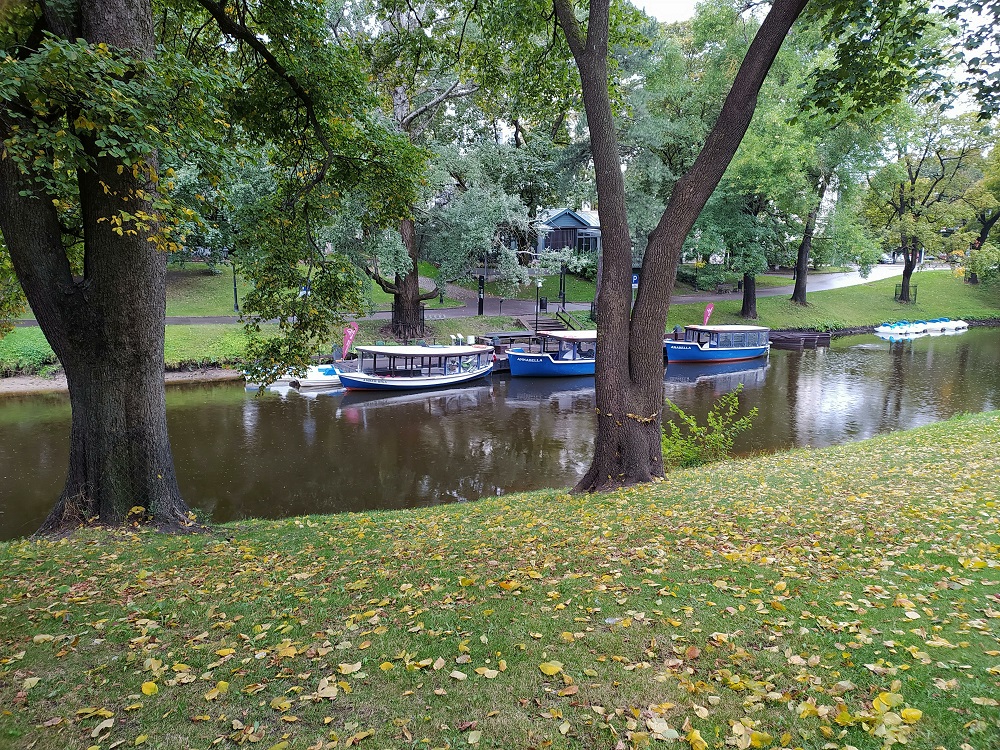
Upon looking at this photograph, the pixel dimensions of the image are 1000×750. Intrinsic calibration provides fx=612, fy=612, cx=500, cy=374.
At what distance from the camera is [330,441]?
17.4 meters

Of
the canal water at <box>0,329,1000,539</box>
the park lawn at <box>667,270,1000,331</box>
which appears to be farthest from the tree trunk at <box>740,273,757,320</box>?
the canal water at <box>0,329,1000,539</box>

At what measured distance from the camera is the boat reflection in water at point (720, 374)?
25.7m

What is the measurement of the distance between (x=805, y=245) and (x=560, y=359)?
21284mm

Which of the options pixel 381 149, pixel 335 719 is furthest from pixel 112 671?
pixel 381 149

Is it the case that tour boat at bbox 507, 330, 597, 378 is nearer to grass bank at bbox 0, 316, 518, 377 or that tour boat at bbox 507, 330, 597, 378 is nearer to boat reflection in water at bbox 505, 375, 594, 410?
boat reflection in water at bbox 505, 375, 594, 410

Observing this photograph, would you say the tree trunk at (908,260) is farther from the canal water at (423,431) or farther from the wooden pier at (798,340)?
the canal water at (423,431)

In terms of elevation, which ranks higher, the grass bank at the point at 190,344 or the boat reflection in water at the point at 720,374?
the grass bank at the point at 190,344

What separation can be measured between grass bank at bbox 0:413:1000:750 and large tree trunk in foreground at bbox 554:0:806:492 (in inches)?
76.5

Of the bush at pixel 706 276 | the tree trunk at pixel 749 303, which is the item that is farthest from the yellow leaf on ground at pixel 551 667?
the bush at pixel 706 276

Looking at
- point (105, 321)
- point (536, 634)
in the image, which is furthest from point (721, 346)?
point (536, 634)

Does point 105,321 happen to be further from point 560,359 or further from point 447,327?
point 447,327

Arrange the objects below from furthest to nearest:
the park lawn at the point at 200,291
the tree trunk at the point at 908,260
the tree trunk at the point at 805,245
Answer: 1. the tree trunk at the point at 908,260
2. the tree trunk at the point at 805,245
3. the park lawn at the point at 200,291

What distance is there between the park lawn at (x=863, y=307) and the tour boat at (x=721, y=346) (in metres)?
5.63

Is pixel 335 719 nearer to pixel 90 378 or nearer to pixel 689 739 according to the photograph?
pixel 689 739
